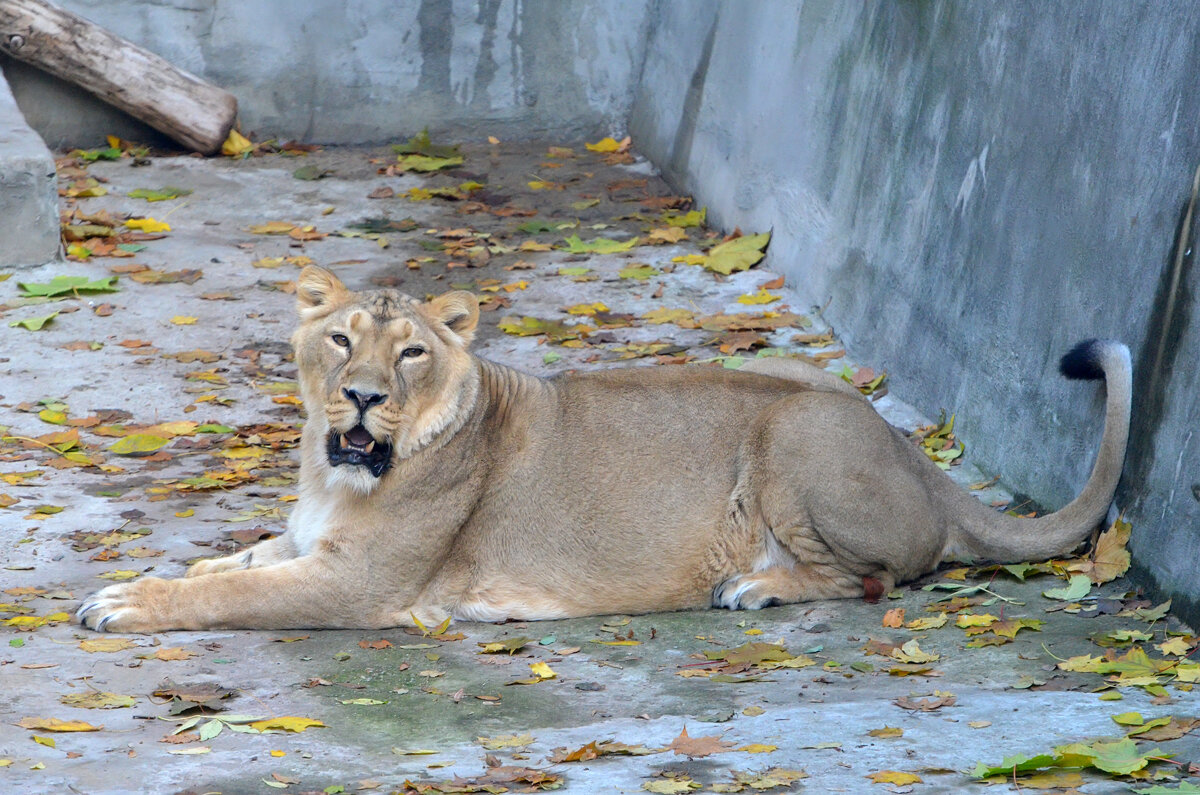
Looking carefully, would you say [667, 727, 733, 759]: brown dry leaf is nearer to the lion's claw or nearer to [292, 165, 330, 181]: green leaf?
the lion's claw

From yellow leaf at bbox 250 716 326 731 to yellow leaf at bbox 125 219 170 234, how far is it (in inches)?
288

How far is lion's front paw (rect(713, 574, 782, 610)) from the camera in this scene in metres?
6.24

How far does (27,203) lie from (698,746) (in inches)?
287

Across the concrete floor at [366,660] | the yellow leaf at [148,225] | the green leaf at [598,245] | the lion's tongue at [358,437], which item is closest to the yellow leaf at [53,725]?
the concrete floor at [366,660]

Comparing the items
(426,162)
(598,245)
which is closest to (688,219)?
(598,245)

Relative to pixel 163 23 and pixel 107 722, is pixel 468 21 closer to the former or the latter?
pixel 163 23

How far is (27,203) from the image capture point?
10148 mm

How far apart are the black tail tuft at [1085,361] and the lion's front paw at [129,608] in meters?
Answer: 3.70

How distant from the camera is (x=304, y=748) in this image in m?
4.67

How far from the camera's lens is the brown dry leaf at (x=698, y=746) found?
4.60 m

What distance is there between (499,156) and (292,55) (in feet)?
6.64

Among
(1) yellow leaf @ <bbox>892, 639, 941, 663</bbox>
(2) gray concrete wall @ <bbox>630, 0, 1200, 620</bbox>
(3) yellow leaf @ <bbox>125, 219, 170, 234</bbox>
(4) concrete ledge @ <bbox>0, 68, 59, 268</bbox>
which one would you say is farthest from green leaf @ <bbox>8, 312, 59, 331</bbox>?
(1) yellow leaf @ <bbox>892, 639, 941, 663</bbox>

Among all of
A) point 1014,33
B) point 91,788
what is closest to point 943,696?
point 91,788

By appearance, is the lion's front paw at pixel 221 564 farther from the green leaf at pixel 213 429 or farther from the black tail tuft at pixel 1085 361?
the black tail tuft at pixel 1085 361
